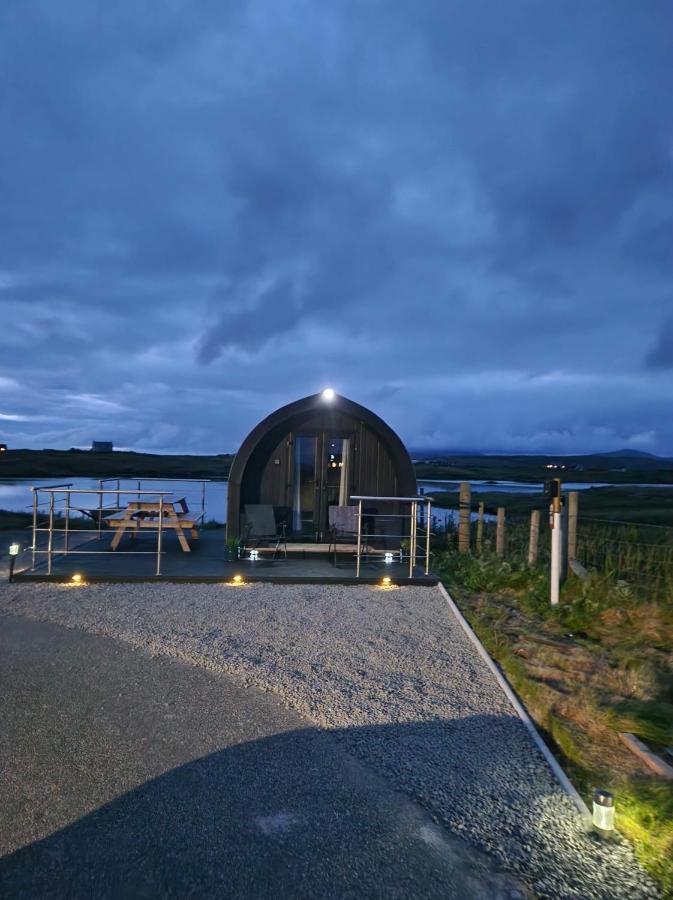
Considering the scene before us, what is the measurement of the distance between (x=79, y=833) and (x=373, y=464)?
899 cm

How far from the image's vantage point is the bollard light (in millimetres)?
2887

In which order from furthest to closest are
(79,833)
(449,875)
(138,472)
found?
(138,472)
(79,833)
(449,875)

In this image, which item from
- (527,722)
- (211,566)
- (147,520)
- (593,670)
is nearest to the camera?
(527,722)

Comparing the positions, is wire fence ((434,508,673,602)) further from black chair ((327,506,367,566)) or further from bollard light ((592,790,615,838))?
bollard light ((592,790,615,838))

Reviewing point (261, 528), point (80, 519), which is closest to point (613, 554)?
point (261, 528)

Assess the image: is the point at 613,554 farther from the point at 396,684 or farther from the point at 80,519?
the point at 80,519

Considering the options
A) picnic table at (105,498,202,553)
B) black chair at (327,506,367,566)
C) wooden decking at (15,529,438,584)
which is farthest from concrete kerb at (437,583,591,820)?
picnic table at (105,498,202,553)

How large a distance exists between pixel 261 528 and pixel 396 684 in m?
6.03

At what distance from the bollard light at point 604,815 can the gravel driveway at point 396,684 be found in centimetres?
8

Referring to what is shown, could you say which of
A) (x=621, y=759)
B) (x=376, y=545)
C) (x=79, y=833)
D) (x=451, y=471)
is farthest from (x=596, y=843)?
(x=451, y=471)

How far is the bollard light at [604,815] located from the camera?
2887 mm

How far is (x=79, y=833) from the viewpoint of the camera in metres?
2.78

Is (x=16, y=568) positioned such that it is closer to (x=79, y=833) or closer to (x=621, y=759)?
(x=79, y=833)

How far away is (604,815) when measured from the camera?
2.89m
